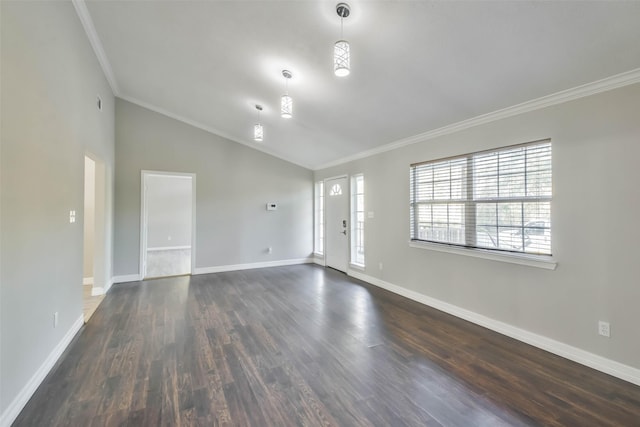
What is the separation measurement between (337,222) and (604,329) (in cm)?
423

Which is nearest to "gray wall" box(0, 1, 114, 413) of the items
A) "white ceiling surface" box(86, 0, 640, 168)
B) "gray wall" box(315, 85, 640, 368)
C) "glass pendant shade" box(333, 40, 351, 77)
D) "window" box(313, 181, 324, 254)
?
"white ceiling surface" box(86, 0, 640, 168)

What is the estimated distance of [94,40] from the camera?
344 cm

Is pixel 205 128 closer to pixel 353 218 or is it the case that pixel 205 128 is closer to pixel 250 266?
pixel 250 266

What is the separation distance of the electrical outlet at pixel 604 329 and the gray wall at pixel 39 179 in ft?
14.3

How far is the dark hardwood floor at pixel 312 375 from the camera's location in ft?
5.93

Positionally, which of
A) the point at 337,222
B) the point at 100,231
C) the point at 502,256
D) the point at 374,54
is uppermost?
the point at 374,54

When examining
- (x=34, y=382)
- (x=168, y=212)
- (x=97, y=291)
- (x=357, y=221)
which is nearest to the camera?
(x=34, y=382)

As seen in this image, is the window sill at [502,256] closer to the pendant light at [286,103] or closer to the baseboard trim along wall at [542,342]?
the baseboard trim along wall at [542,342]

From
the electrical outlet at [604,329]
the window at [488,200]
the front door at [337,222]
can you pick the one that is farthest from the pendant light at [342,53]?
the front door at [337,222]

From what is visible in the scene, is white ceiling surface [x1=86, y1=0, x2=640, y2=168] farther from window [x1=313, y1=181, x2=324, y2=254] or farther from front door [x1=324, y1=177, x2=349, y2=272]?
window [x1=313, y1=181, x2=324, y2=254]

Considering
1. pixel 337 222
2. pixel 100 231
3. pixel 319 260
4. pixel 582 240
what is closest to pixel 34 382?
pixel 100 231

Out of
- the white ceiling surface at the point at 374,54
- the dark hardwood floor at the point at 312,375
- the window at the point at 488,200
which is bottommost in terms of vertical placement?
the dark hardwood floor at the point at 312,375

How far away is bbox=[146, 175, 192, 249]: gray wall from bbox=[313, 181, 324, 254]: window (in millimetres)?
4689

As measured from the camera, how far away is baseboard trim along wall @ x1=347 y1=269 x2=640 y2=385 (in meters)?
2.22
